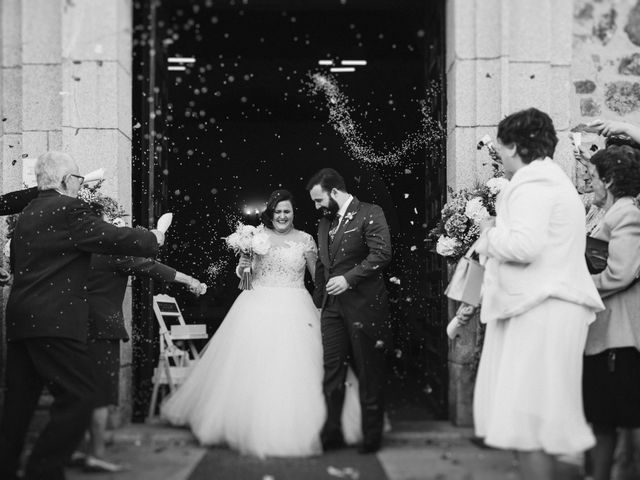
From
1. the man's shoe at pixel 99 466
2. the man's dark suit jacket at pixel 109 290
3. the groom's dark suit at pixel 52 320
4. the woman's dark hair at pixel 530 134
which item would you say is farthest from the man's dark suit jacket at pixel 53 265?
the woman's dark hair at pixel 530 134

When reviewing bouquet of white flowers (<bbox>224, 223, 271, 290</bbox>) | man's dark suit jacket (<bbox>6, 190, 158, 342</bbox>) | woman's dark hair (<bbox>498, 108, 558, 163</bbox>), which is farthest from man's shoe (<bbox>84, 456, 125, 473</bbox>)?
woman's dark hair (<bbox>498, 108, 558, 163</bbox>)

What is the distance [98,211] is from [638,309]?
336cm

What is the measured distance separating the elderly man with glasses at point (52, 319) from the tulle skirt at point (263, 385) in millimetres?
1350

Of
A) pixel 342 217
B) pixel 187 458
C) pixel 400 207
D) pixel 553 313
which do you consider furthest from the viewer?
pixel 400 207

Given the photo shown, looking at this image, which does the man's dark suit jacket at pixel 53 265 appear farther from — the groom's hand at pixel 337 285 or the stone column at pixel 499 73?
the stone column at pixel 499 73

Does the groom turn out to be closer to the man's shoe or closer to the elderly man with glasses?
the man's shoe

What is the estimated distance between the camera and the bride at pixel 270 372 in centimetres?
520

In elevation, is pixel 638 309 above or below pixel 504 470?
above

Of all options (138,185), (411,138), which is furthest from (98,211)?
(411,138)

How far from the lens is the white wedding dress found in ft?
17.1

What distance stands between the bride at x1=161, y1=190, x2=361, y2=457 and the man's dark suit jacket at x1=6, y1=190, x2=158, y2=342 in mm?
1515

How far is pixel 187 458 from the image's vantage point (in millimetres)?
5066

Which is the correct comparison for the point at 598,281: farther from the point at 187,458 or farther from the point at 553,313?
the point at 187,458

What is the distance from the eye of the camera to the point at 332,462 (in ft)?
16.3
